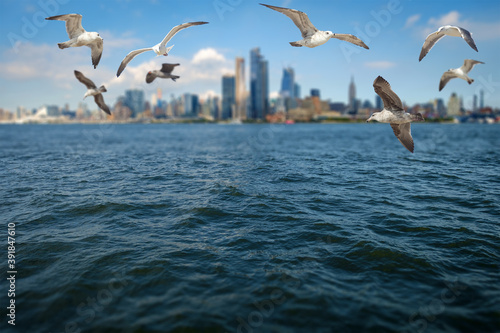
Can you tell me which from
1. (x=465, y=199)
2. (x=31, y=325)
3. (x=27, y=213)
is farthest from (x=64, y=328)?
(x=465, y=199)

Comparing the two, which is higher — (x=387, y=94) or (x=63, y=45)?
(x=63, y=45)

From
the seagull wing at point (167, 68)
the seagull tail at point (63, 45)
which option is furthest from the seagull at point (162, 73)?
the seagull tail at point (63, 45)

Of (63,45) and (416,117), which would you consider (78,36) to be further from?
(416,117)

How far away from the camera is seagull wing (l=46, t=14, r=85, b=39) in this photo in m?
11.8

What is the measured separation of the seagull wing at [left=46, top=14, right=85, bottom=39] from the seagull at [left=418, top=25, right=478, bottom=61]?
39.9ft

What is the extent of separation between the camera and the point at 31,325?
24.7 feet

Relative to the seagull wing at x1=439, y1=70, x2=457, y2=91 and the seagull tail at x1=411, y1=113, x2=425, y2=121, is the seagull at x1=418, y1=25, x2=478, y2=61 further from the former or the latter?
the seagull tail at x1=411, y1=113, x2=425, y2=121

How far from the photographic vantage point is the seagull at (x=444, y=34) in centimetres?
1022

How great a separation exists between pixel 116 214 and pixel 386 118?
1233 cm

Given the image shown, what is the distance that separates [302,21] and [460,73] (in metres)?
6.52

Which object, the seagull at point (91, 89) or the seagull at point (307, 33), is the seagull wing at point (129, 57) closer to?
the seagull at point (91, 89)

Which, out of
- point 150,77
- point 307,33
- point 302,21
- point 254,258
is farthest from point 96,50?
point 254,258

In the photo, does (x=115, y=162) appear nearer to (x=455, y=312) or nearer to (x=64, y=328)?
(x=64, y=328)

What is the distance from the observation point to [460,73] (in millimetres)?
12828
